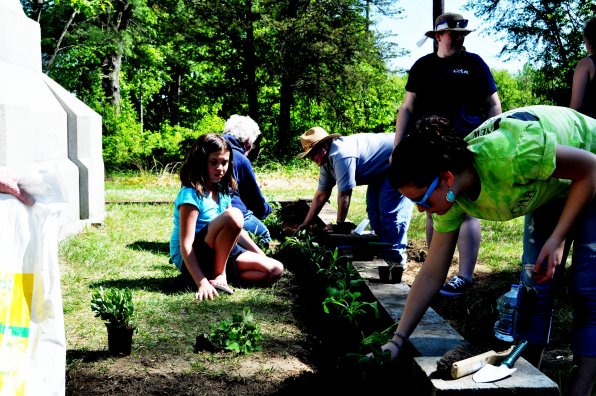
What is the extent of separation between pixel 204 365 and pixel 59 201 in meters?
1.22

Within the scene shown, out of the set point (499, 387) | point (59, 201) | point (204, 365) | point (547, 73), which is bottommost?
point (204, 365)

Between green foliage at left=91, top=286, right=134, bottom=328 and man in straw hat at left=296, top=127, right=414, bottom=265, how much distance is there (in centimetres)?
246

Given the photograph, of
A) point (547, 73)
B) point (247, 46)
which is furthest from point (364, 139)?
point (247, 46)

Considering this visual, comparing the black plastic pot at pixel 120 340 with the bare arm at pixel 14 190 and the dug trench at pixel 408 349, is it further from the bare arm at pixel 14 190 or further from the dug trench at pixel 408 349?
the bare arm at pixel 14 190

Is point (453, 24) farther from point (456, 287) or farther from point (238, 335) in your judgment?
point (238, 335)

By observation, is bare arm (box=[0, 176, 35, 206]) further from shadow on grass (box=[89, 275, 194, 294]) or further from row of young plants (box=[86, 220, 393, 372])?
shadow on grass (box=[89, 275, 194, 294])

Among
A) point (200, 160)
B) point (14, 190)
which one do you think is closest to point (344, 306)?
point (200, 160)

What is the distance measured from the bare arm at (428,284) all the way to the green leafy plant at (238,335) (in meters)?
0.82

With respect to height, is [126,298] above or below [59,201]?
below

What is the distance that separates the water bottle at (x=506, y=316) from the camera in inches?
128

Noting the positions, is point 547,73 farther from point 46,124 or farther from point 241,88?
point 46,124

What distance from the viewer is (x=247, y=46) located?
21.5 meters

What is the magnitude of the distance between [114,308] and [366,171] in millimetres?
2881

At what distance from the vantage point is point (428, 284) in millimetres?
2424
